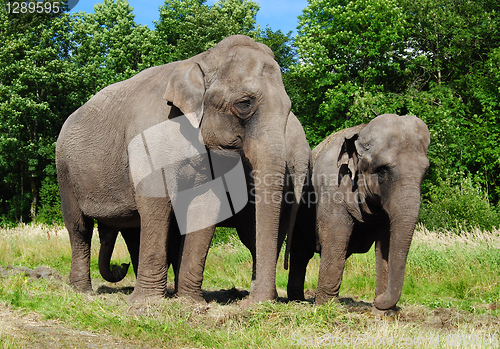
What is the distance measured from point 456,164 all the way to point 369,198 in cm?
2062

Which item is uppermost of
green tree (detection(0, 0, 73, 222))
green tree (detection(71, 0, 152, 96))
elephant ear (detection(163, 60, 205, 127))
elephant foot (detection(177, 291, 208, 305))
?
green tree (detection(71, 0, 152, 96))

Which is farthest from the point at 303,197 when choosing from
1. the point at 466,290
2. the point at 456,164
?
the point at 456,164

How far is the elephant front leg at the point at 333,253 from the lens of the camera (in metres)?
6.82

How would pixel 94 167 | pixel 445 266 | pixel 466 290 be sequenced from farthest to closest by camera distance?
pixel 445 266
pixel 466 290
pixel 94 167

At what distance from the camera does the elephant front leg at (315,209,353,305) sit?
6.82 meters

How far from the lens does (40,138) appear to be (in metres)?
30.9

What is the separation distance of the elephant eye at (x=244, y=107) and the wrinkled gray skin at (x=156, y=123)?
0.01m

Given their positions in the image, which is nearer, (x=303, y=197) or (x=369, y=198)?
(x=369, y=198)

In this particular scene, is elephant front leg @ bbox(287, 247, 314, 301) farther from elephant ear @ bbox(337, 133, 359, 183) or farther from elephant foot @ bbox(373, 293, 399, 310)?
elephant foot @ bbox(373, 293, 399, 310)

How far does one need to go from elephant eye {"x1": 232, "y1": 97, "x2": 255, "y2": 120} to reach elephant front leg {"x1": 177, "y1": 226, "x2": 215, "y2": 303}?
5.62 ft

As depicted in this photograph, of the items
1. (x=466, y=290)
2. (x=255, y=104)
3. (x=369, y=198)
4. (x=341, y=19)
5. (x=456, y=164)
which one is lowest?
(x=466, y=290)

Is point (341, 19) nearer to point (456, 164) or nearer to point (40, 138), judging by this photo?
point (456, 164)

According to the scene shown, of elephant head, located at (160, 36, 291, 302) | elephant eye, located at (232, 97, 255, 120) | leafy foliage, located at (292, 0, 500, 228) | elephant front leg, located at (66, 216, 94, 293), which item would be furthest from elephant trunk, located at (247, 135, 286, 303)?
leafy foliage, located at (292, 0, 500, 228)

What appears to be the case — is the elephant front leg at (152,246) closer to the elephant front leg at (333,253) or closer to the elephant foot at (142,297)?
the elephant foot at (142,297)
